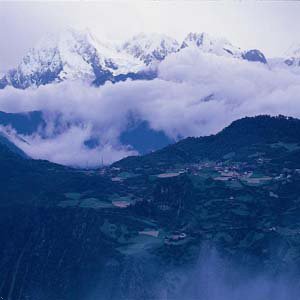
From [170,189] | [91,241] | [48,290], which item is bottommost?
[48,290]

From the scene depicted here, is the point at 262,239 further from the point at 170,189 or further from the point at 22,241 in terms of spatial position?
the point at 22,241

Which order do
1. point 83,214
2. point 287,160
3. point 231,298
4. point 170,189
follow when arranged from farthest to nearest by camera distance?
point 287,160
point 170,189
point 83,214
point 231,298

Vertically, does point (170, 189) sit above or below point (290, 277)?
above

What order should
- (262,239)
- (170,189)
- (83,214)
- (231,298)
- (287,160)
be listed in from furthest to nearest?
1. (287,160)
2. (170,189)
3. (83,214)
4. (262,239)
5. (231,298)

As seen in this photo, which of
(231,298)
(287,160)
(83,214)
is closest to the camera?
(231,298)

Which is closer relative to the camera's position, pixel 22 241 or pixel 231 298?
pixel 231 298

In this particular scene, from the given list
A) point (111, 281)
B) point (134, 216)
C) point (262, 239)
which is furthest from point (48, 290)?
point (262, 239)

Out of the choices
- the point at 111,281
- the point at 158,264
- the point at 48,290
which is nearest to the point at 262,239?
the point at 158,264

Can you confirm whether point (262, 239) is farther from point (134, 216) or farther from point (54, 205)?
point (54, 205)

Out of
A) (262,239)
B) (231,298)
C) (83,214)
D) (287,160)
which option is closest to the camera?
(231,298)
